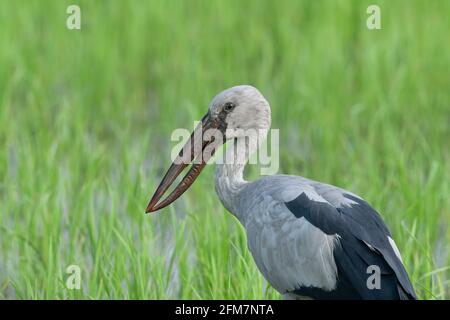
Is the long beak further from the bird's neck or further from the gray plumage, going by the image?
the gray plumage

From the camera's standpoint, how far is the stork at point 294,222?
11.2 feet

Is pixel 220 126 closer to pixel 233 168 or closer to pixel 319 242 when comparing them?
pixel 233 168

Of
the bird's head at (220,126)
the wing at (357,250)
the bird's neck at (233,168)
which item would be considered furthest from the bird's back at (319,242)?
the bird's head at (220,126)

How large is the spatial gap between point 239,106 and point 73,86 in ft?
8.67

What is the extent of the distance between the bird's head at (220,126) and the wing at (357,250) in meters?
0.62

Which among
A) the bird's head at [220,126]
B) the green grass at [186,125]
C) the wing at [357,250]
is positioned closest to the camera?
the wing at [357,250]

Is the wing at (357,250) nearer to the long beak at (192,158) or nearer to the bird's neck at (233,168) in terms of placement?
the bird's neck at (233,168)

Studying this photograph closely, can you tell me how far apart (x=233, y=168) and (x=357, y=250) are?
0.93 metres

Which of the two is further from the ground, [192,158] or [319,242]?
[192,158]

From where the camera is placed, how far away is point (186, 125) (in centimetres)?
626

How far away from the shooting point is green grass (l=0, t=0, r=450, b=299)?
4.32 m

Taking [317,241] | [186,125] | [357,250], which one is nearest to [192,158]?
[317,241]
